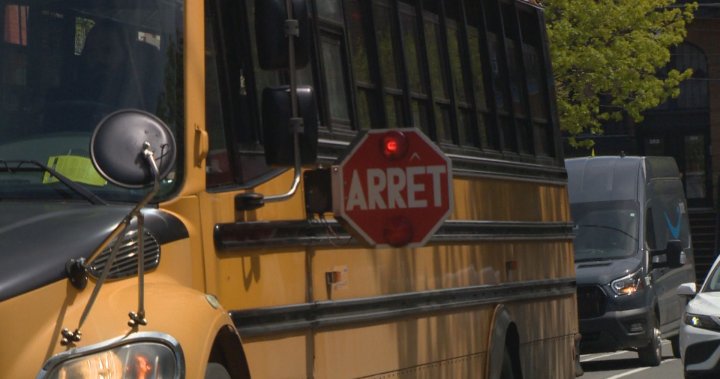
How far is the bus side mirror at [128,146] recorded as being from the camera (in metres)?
4.70

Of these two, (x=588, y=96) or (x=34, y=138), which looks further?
(x=588, y=96)

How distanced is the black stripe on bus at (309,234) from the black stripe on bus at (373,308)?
0.24 meters

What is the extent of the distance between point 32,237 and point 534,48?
7.09 m

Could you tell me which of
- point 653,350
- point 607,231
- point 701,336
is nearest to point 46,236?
point 701,336

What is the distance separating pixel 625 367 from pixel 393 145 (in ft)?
47.8

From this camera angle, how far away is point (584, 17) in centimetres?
3328

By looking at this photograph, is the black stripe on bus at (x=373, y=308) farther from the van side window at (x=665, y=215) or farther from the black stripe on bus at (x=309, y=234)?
the van side window at (x=665, y=215)

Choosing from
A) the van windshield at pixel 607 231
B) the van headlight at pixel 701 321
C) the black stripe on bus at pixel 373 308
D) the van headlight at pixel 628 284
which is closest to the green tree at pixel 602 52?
the van windshield at pixel 607 231

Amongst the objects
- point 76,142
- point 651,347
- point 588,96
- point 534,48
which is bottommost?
point 651,347

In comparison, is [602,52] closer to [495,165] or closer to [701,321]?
[701,321]

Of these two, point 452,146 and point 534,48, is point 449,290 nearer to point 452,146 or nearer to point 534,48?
point 452,146

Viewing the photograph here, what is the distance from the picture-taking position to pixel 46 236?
15.9ft

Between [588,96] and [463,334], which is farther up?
[588,96]

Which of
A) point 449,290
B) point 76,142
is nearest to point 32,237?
point 76,142
